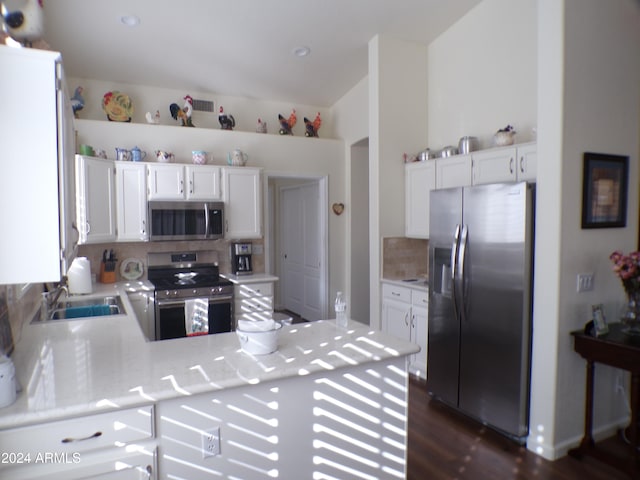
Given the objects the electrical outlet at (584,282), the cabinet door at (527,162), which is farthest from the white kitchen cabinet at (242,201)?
the electrical outlet at (584,282)

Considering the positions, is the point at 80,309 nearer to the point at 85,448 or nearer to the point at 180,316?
the point at 180,316

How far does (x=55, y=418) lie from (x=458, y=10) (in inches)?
171

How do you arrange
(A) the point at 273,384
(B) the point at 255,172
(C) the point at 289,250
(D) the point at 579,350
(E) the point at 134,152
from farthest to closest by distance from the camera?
(C) the point at 289,250
(B) the point at 255,172
(E) the point at 134,152
(D) the point at 579,350
(A) the point at 273,384

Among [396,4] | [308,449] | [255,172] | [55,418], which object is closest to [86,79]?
[255,172]

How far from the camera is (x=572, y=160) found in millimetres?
2652

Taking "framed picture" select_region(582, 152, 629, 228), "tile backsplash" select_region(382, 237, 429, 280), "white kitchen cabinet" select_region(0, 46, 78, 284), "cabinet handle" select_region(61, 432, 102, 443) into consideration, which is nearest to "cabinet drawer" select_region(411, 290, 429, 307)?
"tile backsplash" select_region(382, 237, 429, 280)

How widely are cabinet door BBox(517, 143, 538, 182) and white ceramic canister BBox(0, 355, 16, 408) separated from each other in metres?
3.20

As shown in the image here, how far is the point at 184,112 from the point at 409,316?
341 cm

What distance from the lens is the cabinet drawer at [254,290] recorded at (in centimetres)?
469

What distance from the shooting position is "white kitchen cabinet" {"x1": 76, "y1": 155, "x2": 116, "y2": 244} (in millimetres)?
3889

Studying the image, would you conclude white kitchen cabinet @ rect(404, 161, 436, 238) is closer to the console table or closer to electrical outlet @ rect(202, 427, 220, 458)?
the console table

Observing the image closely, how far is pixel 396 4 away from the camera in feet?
12.5

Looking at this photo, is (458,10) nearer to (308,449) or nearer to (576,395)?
(576,395)

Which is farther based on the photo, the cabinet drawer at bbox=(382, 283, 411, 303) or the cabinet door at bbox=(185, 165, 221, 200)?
the cabinet door at bbox=(185, 165, 221, 200)
